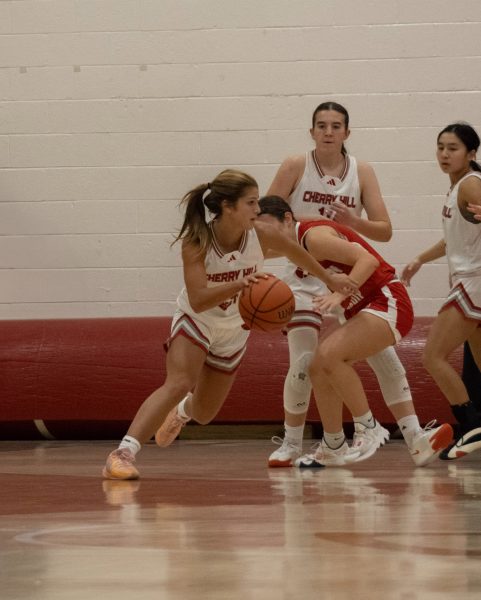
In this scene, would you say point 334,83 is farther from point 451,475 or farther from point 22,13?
point 451,475

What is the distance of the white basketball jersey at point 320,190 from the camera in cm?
688

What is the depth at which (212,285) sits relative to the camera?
586cm

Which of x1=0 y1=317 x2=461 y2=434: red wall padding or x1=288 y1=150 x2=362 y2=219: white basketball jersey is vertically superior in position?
x1=288 y1=150 x2=362 y2=219: white basketball jersey

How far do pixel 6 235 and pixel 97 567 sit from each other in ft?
19.4

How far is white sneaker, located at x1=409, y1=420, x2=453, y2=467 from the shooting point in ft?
20.6

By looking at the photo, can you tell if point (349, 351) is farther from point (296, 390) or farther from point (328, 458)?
point (328, 458)

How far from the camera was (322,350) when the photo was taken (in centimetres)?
618

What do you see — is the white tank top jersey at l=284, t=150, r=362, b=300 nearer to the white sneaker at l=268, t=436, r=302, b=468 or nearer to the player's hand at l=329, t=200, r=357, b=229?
the player's hand at l=329, t=200, r=357, b=229

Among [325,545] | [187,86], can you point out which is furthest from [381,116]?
[325,545]

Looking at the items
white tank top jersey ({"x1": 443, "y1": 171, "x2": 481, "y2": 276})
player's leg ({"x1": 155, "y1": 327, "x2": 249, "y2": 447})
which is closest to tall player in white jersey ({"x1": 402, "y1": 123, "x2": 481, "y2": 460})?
white tank top jersey ({"x1": 443, "y1": 171, "x2": 481, "y2": 276})

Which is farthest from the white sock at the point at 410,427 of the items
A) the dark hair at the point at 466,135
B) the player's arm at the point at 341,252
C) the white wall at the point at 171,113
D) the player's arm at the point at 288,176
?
the white wall at the point at 171,113

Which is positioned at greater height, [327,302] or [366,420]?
[327,302]

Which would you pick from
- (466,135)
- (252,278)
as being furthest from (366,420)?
(466,135)

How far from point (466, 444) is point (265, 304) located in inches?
70.8
